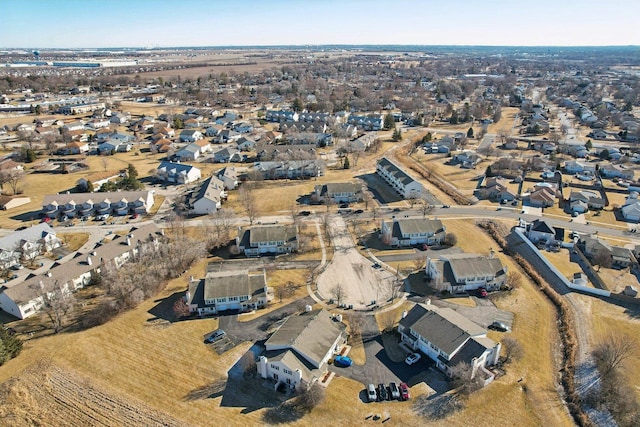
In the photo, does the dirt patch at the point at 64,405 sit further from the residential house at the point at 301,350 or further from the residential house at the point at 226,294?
the residential house at the point at 226,294

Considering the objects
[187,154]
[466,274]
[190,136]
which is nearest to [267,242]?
[466,274]

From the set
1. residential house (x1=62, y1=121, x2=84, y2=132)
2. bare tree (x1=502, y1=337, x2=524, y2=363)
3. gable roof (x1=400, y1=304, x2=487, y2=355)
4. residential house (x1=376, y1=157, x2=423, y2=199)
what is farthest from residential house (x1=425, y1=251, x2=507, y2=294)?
residential house (x1=62, y1=121, x2=84, y2=132)

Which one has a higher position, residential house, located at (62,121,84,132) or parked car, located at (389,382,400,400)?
residential house, located at (62,121,84,132)

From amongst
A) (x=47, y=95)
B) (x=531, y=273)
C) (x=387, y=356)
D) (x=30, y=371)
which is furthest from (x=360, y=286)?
(x=47, y=95)

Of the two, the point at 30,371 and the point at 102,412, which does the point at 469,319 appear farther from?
the point at 30,371

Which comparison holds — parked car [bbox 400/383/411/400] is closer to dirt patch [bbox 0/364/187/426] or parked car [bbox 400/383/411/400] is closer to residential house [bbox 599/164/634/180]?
dirt patch [bbox 0/364/187/426]

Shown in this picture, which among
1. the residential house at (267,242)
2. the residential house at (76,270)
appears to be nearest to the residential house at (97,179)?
the residential house at (76,270)
